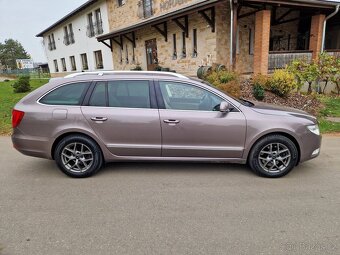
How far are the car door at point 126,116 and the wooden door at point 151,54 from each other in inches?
518

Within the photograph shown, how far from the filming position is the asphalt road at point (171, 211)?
2.56 metres

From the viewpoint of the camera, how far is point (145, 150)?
161 inches

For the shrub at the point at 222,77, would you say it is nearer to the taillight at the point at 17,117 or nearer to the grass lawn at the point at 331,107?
the grass lawn at the point at 331,107

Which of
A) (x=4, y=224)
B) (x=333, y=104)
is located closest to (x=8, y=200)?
(x=4, y=224)

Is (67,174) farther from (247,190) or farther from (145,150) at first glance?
(247,190)

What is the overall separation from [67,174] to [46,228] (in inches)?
54.3

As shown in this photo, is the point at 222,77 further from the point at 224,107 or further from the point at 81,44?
the point at 81,44

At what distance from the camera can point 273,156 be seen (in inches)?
157

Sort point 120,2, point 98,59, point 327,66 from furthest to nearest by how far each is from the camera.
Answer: point 98,59, point 120,2, point 327,66

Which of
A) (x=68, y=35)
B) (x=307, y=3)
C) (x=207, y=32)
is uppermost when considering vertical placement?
(x=68, y=35)

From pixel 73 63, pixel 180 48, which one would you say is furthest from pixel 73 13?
pixel 180 48

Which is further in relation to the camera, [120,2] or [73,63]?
[73,63]

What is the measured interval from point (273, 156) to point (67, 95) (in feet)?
10.6

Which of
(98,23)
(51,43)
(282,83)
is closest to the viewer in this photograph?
(282,83)
